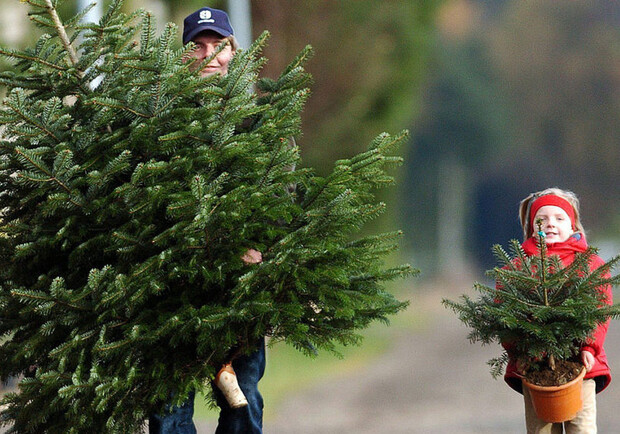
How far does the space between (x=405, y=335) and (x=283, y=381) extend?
8.96 metres

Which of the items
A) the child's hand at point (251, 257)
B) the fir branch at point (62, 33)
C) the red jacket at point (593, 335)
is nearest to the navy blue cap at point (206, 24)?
the fir branch at point (62, 33)

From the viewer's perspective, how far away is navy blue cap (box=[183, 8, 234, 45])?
556cm

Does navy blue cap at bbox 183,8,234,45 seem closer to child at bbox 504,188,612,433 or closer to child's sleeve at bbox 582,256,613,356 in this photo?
child at bbox 504,188,612,433

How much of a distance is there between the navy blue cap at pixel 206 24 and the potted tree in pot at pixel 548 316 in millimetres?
1715

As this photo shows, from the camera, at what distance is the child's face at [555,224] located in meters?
5.45

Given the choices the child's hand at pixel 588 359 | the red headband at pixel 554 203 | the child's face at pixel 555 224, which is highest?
the red headband at pixel 554 203

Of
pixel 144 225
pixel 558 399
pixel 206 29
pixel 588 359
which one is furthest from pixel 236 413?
pixel 206 29

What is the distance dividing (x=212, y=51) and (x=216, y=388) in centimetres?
164

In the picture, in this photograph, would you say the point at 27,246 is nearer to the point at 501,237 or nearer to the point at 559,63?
the point at 559,63

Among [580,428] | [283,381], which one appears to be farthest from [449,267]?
[580,428]

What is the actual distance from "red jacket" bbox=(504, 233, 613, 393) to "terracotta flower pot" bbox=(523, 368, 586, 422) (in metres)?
0.13

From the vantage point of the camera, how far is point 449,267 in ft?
165

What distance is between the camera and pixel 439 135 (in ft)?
166

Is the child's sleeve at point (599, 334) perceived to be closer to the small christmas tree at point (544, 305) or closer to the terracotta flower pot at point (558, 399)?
the small christmas tree at point (544, 305)
